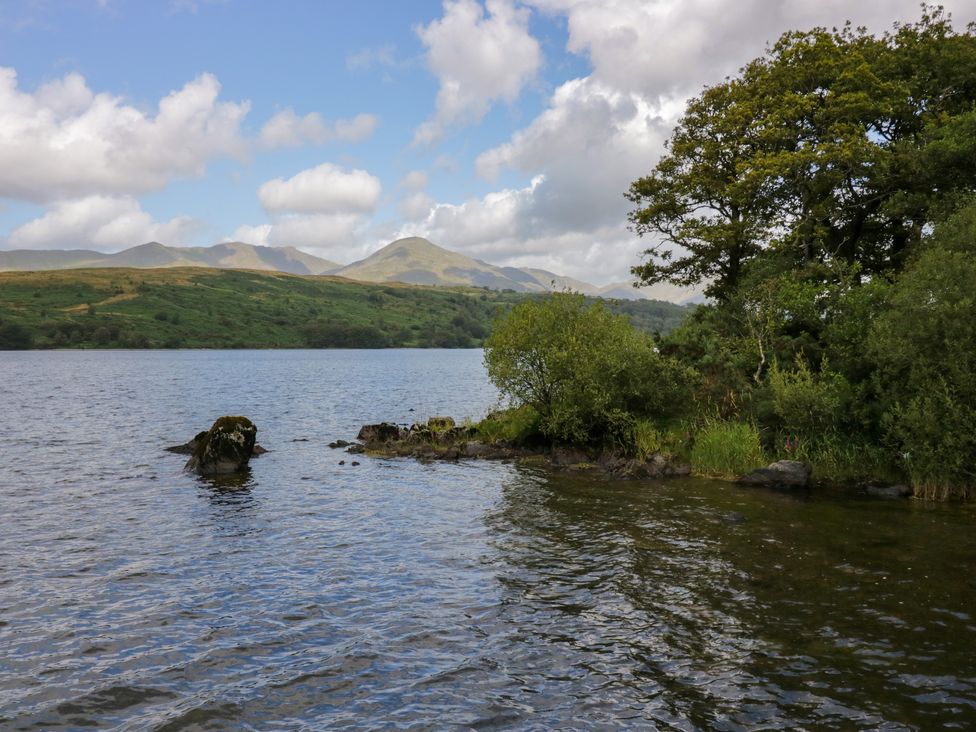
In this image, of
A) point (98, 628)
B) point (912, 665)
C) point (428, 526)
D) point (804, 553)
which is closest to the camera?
point (912, 665)

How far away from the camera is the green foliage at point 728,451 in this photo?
35.7m

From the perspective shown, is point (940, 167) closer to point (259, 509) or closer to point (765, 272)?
point (765, 272)

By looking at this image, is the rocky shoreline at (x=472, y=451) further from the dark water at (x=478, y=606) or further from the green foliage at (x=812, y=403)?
the green foliage at (x=812, y=403)

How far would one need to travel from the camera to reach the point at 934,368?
97.8 feet

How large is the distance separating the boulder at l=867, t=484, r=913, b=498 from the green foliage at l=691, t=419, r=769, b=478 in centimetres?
534

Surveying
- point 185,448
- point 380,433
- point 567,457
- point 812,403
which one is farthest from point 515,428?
point 185,448

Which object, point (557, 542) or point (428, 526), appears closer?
point (557, 542)

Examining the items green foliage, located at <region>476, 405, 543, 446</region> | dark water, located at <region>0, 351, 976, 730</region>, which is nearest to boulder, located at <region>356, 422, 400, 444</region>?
green foliage, located at <region>476, 405, 543, 446</region>

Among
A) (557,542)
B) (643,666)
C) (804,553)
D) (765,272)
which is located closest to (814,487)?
(804,553)

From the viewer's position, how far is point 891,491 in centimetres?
3116

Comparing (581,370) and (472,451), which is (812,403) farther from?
(472,451)

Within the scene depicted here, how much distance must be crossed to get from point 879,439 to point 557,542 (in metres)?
20.6

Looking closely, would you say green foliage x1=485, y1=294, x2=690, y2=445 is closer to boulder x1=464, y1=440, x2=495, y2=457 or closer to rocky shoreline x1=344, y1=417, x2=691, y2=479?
rocky shoreline x1=344, y1=417, x2=691, y2=479

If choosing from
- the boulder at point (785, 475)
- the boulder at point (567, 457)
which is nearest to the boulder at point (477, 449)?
the boulder at point (567, 457)
